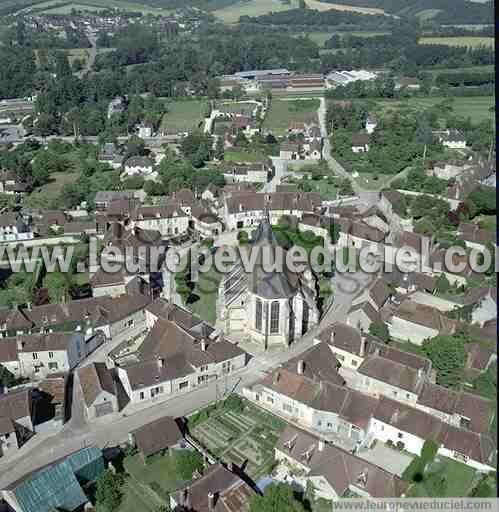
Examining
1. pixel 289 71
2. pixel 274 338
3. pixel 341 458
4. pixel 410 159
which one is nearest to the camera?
pixel 341 458

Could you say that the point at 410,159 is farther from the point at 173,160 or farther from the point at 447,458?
the point at 447,458

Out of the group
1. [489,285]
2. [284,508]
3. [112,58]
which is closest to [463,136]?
[489,285]

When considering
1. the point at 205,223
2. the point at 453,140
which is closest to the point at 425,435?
the point at 205,223

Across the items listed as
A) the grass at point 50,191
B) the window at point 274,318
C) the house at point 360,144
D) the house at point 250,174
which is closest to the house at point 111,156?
the grass at point 50,191

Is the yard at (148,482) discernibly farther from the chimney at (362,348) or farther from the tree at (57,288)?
the tree at (57,288)

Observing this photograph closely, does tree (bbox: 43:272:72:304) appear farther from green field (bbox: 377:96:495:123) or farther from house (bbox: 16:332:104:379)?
green field (bbox: 377:96:495:123)
